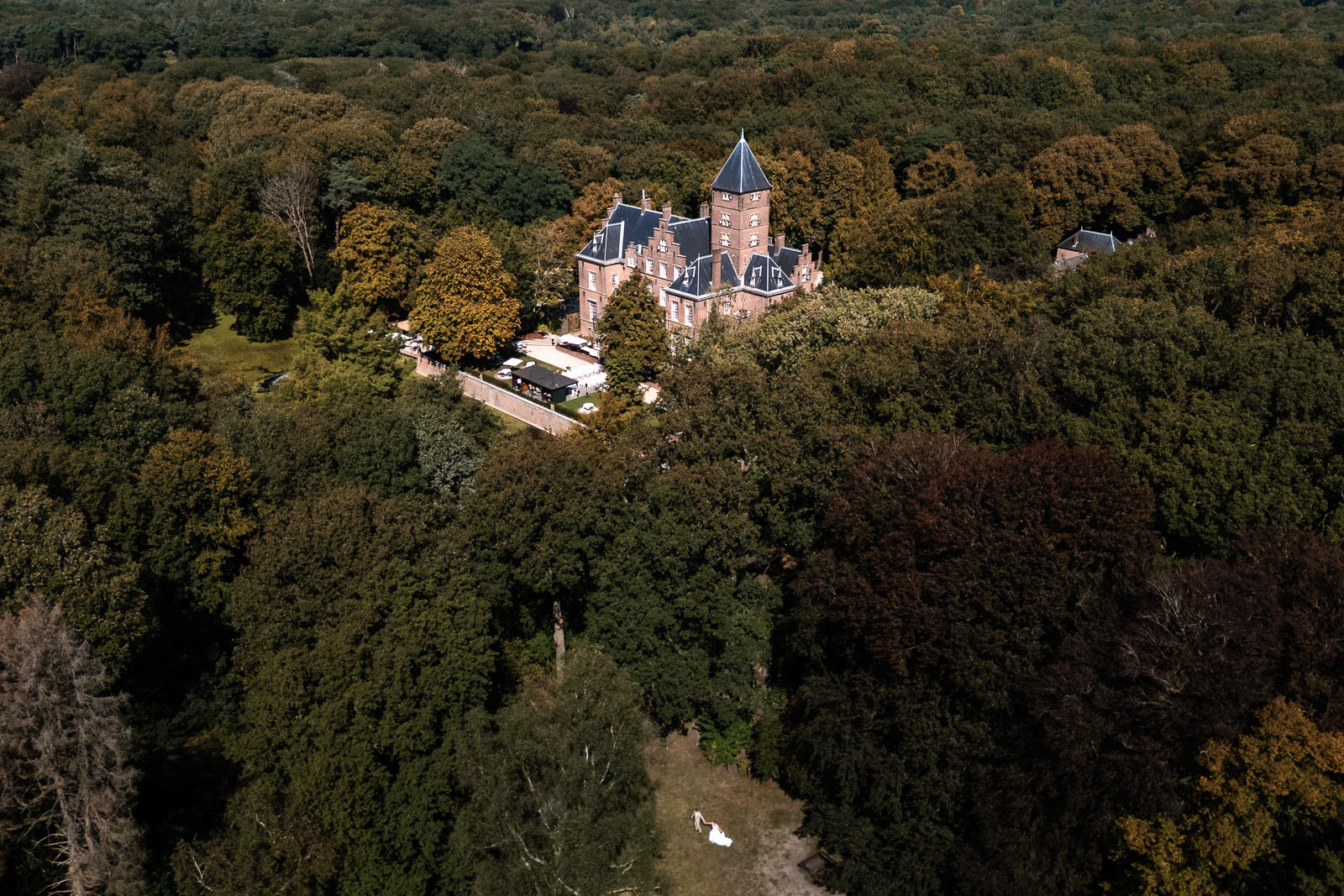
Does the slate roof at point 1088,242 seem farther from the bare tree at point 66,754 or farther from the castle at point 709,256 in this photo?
the bare tree at point 66,754

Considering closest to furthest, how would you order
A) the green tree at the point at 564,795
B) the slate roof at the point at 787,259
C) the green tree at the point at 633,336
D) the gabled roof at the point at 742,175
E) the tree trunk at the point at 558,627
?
the green tree at the point at 564,795 → the tree trunk at the point at 558,627 → the green tree at the point at 633,336 → the gabled roof at the point at 742,175 → the slate roof at the point at 787,259

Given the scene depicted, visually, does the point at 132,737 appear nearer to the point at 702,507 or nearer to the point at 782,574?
the point at 702,507

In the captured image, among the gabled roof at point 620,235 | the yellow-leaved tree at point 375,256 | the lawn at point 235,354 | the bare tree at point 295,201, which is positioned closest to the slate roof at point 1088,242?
the gabled roof at point 620,235

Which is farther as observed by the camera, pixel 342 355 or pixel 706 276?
pixel 706 276

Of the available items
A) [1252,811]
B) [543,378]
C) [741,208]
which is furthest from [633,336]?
[1252,811]

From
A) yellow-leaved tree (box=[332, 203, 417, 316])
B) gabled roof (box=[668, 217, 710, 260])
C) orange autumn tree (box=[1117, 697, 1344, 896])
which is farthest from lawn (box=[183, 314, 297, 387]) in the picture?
orange autumn tree (box=[1117, 697, 1344, 896])

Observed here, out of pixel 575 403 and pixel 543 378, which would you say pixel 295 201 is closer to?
pixel 543 378

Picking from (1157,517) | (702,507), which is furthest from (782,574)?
(1157,517)
